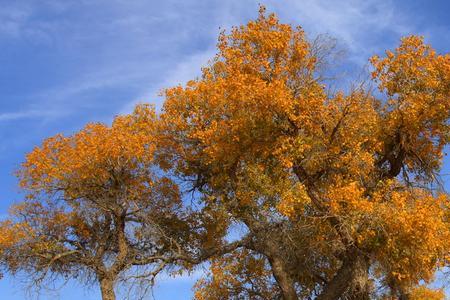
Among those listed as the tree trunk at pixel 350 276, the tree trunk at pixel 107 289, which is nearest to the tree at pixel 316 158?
the tree trunk at pixel 350 276

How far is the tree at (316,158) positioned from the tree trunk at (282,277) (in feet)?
0.15

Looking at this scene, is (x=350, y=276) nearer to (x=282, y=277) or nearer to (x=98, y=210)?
(x=282, y=277)

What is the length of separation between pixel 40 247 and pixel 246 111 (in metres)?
11.1

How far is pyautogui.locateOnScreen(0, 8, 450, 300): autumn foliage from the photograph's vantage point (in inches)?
797

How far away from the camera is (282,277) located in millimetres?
23078

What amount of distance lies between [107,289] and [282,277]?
→ 734 cm

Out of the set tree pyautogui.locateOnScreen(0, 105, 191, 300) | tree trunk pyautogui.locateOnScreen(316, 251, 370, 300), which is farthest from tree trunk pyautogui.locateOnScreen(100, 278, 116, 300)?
tree trunk pyautogui.locateOnScreen(316, 251, 370, 300)

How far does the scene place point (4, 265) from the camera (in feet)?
85.3

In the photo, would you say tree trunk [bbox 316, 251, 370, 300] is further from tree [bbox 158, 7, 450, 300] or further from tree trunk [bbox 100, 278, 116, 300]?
tree trunk [bbox 100, 278, 116, 300]

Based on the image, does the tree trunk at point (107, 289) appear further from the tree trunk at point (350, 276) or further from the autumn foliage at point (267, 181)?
the tree trunk at point (350, 276)

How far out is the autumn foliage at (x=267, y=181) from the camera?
2025cm

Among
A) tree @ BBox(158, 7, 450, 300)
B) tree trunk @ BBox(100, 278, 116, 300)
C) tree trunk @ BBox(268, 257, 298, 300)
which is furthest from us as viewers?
tree trunk @ BBox(100, 278, 116, 300)

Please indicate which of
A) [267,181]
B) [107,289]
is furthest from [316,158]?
[107,289]

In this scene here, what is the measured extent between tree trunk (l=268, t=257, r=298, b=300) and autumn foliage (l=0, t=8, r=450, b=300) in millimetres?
45
